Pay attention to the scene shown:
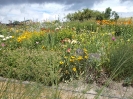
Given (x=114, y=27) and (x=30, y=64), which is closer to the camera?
(x=30, y=64)

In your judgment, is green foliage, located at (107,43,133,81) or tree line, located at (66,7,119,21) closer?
green foliage, located at (107,43,133,81)

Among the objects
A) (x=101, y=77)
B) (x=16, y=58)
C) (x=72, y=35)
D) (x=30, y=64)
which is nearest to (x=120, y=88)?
(x=101, y=77)

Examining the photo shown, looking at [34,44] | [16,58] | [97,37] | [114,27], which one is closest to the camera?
[16,58]

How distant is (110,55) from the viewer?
7148 mm

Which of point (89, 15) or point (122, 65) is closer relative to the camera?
point (122, 65)

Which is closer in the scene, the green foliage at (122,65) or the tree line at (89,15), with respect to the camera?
the green foliage at (122,65)

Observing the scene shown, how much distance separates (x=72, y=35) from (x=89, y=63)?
11.8 feet

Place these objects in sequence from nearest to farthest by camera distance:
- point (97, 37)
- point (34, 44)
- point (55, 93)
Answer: point (55, 93) < point (34, 44) < point (97, 37)

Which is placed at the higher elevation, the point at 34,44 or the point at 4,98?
the point at 4,98

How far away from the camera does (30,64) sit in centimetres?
673

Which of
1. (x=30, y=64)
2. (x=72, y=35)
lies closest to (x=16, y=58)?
(x=30, y=64)

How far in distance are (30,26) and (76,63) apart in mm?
8362

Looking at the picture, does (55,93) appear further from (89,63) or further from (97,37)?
(97,37)

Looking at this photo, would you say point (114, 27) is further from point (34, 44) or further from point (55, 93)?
point (55, 93)
